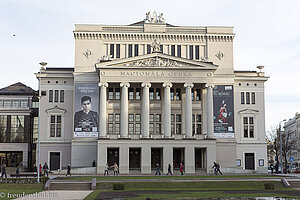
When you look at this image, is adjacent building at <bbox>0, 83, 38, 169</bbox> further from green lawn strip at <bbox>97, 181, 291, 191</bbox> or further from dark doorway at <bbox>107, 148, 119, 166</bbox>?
green lawn strip at <bbox>97, 181, 291, 191</bbox>

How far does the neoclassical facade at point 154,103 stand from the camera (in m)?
63.0

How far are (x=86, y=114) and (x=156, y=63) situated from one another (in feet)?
43.9

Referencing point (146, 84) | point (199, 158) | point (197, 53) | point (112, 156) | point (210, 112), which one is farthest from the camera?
point (197, 53)

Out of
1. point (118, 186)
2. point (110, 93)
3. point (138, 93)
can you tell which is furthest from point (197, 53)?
point (118, 186)

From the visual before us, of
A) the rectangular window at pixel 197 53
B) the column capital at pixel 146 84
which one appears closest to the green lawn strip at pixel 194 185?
the column capital at pixel 146 84

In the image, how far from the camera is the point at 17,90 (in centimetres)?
7750

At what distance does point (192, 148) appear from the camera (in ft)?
204

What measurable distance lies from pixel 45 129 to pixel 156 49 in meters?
22.6

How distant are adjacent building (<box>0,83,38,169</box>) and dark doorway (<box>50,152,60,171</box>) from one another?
562 centimetres

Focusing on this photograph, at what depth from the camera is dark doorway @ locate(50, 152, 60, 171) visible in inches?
2694

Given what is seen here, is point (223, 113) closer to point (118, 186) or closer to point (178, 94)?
point (178, 94)

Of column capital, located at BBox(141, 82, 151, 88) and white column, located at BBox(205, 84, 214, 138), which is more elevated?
column capital, located at BBox(141, 82, 151, 88)

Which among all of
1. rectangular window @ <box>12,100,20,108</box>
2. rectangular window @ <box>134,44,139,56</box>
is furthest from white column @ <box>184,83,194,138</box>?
rectangular window @ <box>12,100,20,108</box>

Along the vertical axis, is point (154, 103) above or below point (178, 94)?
below
